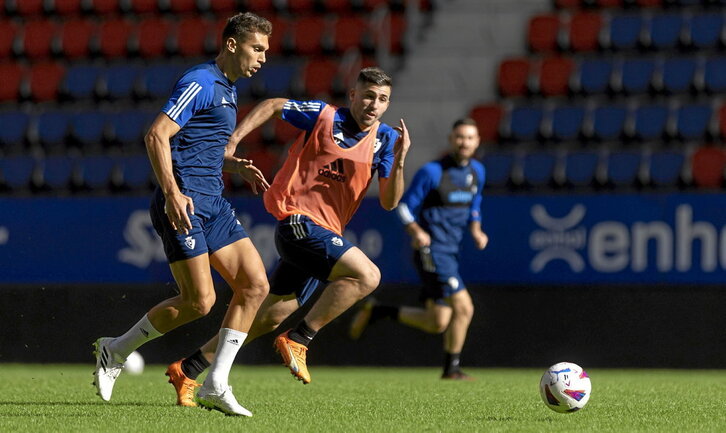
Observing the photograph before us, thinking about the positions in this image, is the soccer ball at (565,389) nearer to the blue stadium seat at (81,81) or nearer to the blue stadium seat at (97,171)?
the blue stadium seat at (97,171)

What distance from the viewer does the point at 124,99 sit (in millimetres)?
15500

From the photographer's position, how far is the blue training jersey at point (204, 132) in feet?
20.6

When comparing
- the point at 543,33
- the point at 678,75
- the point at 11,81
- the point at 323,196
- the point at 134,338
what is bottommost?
the point at 134,338

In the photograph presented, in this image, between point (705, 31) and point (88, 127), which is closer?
point (705, 31)

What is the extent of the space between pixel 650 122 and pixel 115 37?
712 centimetres

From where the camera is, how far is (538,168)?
509 inches

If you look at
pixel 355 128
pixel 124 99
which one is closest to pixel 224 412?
pixel 355 128

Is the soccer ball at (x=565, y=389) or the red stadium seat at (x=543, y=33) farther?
the red stadium seat at (x=543, y=33)

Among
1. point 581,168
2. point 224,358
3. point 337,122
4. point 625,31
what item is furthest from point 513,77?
point 224,358

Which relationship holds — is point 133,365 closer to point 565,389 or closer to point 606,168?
A: point 606,168

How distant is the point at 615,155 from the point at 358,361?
3458mm

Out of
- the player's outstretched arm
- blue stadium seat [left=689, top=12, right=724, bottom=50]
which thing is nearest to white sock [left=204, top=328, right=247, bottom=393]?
the player's outstretched arm

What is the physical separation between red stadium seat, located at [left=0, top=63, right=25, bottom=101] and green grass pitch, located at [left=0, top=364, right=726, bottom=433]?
6213mm

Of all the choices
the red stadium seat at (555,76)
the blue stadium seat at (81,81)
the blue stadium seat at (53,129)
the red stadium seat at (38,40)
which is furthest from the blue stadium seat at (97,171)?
the red stadium seat at (555,76)
